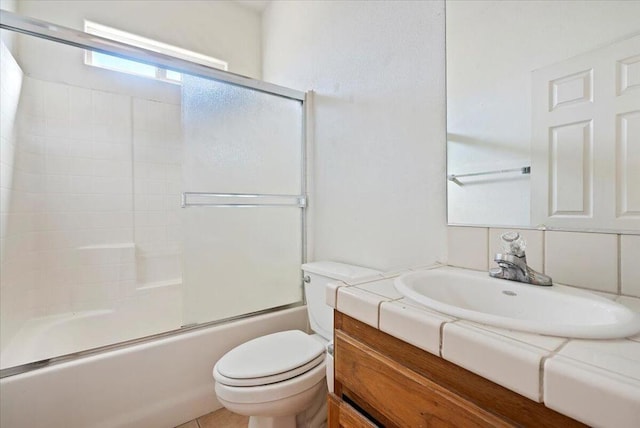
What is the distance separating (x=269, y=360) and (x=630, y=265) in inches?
45.9

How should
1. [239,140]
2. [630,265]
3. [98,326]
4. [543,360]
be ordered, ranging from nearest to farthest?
[543,360], [630,265], [239,140], [98,326]

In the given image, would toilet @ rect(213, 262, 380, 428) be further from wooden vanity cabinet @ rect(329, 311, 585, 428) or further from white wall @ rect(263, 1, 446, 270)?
white wall @ rect(263, 1, 446, 270)

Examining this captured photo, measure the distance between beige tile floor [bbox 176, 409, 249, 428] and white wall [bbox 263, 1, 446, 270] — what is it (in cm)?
94

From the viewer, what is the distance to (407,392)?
572mm

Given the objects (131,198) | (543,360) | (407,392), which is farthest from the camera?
(131,198)

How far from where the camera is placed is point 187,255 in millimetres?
1528

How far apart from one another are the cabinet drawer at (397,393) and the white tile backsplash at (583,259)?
54 centimetres

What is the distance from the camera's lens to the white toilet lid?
106 centimetres

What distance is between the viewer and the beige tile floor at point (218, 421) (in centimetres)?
140

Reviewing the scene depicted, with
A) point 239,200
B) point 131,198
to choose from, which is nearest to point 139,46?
point 131,198

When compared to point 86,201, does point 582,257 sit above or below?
below

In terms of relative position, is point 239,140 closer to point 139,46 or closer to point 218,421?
point 139,46

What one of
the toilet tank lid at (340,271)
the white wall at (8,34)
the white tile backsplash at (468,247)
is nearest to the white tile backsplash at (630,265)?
the white tile backsplash at (468,247)

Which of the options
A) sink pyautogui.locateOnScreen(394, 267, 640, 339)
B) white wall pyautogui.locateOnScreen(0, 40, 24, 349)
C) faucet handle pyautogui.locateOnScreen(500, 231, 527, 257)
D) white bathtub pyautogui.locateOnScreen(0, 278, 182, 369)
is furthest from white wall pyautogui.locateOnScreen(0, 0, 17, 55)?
faucet handle pyautogui.locateOnScreen(500, 231, 527, 257)
